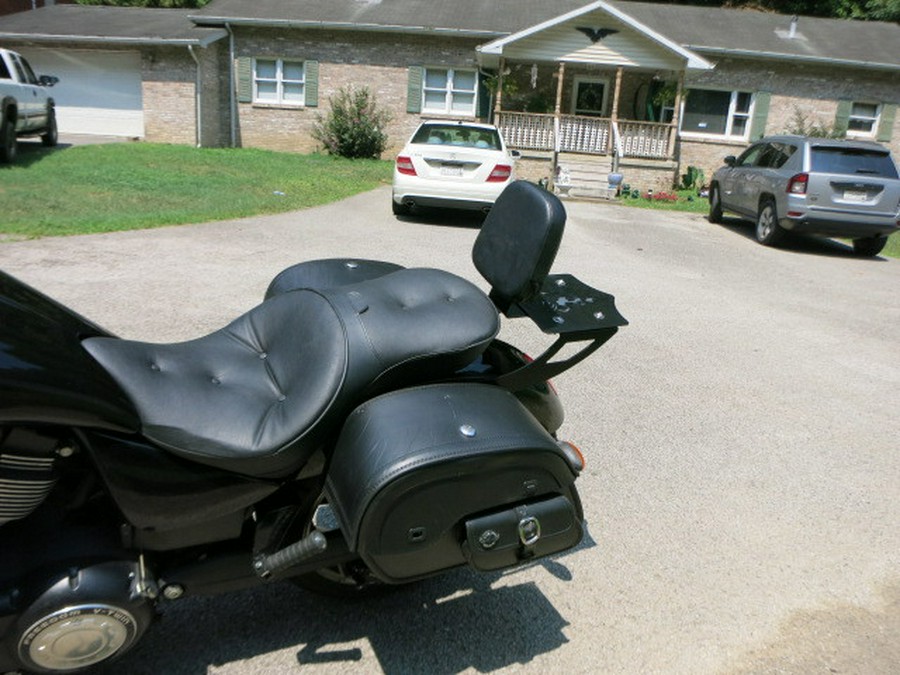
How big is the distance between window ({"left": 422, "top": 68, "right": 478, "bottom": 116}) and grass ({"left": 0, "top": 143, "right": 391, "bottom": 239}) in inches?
165

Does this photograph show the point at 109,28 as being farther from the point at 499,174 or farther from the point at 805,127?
the point at 805,127

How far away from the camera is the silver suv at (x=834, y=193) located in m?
11.2

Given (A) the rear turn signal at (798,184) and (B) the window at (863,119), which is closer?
(A) the rear turn signal at (798,184)

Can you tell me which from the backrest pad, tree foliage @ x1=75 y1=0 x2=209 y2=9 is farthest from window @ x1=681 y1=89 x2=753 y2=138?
tree foliage @ x1=75 y1=0 x2=209 y2=9

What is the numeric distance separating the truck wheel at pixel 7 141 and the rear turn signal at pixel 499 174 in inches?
354

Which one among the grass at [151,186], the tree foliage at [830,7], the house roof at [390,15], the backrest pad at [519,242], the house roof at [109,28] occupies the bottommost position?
the grass at [151,186]

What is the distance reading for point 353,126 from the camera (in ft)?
70.7

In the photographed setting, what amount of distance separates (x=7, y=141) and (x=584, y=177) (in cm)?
1270

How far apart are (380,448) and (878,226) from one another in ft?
38.4

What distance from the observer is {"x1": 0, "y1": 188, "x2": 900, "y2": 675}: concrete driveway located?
2574 millimetres

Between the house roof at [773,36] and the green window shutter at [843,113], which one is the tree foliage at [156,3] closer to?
the house roof at [773,36]

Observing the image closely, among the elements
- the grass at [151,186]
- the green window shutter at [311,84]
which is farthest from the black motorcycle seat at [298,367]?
the green window shutter at [311,84]

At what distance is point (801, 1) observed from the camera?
117ft

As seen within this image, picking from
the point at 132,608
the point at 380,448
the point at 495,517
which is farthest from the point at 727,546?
the point at 132,608
